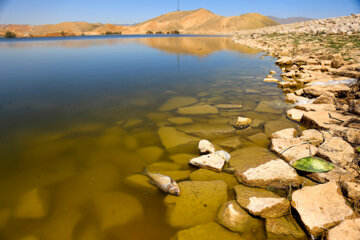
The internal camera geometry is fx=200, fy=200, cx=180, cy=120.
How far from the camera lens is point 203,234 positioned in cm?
192

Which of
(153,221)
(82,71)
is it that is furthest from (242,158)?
(82,71)

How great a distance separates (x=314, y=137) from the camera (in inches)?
125

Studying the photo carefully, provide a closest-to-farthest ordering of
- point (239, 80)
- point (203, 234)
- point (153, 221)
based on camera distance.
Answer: point (203, 234), point (153, 221), point (239, 80)

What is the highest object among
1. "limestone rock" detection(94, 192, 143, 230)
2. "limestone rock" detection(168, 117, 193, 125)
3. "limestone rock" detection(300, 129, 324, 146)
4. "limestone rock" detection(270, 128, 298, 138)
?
"limestone rock" detection(300, 129, 324, 146)

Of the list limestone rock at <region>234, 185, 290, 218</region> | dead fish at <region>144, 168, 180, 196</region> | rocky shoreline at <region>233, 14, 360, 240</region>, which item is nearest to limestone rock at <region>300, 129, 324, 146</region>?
rocky shoreline at <region>233, 14, 360, 240</region>

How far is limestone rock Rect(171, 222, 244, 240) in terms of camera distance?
1.89 m

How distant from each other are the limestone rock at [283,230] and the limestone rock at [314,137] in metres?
1.61

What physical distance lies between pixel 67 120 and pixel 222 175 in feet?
11.3

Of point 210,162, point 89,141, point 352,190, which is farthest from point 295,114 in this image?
point 89,141

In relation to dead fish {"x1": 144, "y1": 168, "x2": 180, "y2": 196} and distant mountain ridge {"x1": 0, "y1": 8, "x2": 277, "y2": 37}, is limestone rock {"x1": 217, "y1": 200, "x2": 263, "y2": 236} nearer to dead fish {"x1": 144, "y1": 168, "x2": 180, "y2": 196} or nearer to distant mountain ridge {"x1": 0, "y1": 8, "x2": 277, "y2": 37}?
dead fish {"x1": 144, "y1": 168, "x2": 180, "y2": 196}

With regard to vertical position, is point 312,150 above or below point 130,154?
above

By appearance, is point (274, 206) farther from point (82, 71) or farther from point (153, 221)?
point (82, 71)

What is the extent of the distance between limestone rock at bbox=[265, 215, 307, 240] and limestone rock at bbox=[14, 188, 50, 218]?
7.64 feet

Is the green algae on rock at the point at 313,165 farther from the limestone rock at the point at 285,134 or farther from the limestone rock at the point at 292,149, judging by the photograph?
the limestone rock at the point at 285,134
